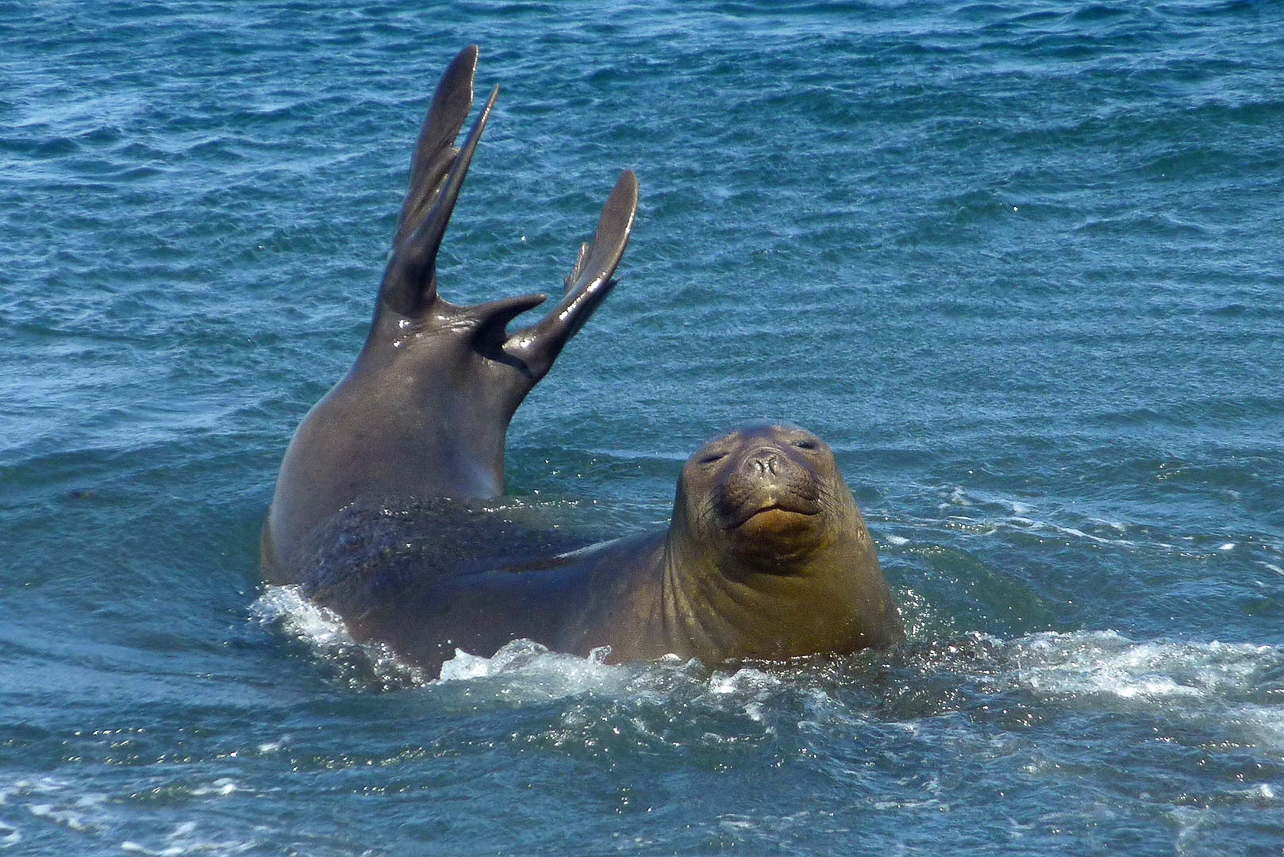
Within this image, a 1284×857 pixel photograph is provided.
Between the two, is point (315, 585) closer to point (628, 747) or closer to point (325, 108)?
point (628, 747)

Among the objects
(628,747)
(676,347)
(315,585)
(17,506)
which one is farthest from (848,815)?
(676,347)

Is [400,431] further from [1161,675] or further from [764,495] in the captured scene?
[1161,675]

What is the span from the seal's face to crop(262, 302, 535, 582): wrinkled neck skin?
1879mm

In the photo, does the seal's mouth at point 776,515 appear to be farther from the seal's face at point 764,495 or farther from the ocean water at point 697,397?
the ocean water at point 697,397

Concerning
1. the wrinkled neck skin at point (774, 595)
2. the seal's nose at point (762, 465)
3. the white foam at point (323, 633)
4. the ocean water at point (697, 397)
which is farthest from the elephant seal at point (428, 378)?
the seal's nose at point (762, 465)

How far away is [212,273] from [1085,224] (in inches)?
251

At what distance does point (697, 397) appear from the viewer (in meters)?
8.51

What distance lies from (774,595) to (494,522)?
1.78 meters

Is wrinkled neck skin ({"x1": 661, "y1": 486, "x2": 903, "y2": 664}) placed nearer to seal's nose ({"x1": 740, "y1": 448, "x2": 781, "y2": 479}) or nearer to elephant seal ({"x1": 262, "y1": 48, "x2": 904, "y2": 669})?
elephant seal ({"x1": 262, "y1": 48, "x2": 904, "y2": 669})

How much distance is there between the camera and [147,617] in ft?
20.3

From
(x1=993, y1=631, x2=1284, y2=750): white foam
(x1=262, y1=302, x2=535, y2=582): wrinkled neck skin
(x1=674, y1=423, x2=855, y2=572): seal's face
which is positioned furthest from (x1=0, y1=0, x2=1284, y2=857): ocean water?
(x1=674, y1=423, x2=855, y2=572): seal's face

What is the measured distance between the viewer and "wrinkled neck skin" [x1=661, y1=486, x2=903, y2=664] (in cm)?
493

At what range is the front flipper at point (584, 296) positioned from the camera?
24.3 ft

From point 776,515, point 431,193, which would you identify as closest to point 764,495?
point 776,515
